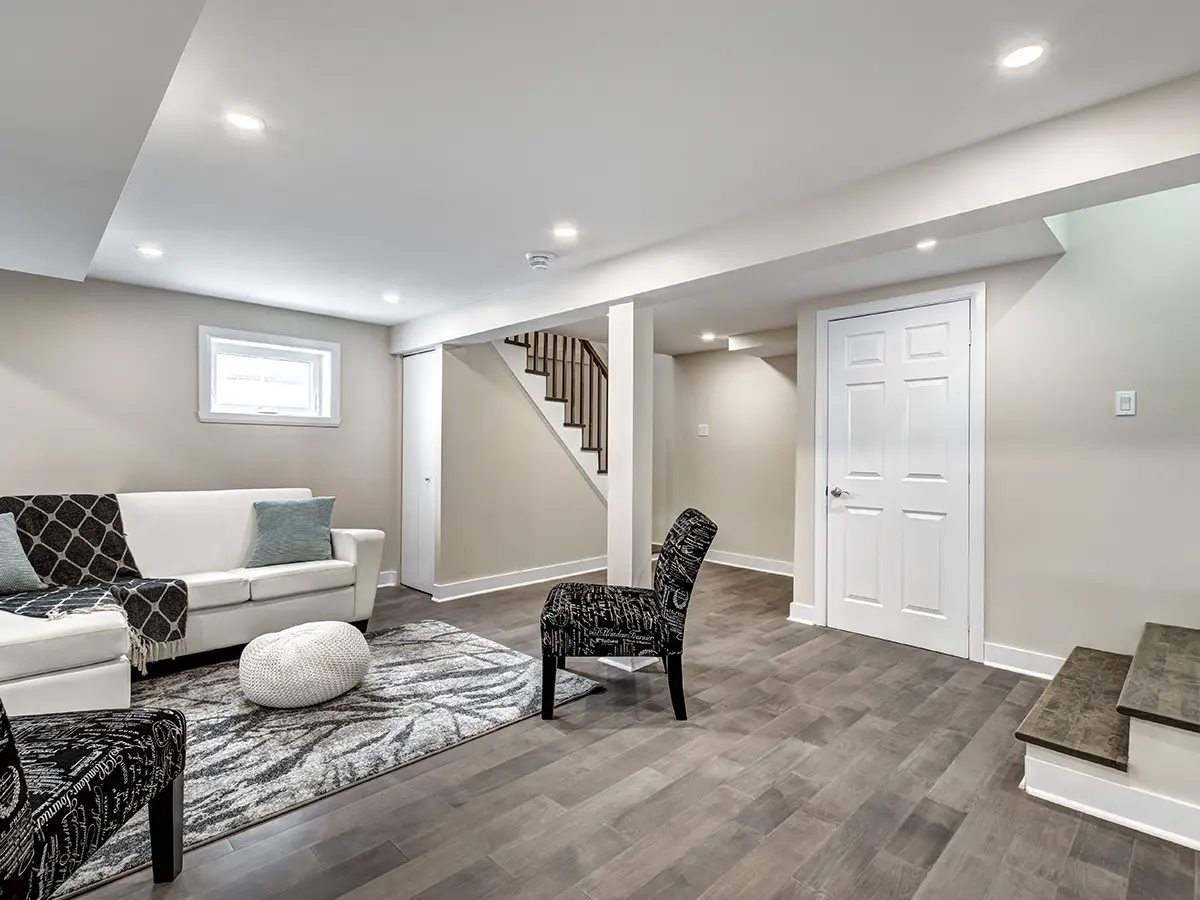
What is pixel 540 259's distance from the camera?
3480 mm

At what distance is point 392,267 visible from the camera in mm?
3703

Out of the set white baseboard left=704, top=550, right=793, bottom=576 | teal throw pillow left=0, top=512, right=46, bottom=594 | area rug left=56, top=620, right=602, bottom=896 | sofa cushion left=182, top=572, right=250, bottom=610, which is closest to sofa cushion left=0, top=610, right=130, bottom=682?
area rug left=56, top=620, right=602, bottom=896

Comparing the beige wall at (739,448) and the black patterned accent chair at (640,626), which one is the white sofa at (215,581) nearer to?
the black patterned accent chair at (640,626)

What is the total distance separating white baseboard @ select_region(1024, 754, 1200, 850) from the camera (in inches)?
74.9

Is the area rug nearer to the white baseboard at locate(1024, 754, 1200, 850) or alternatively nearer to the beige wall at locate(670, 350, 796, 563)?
the white baseboard at locate(1024, 754, 1200, 850)

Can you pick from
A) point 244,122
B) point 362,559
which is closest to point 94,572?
point 362,559

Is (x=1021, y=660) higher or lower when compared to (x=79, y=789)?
lower

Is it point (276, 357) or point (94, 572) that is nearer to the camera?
point (94, 572)

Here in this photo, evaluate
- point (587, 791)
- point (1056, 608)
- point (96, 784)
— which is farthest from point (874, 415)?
point (96, 784)

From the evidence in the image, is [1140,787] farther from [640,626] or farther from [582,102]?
[582,102]

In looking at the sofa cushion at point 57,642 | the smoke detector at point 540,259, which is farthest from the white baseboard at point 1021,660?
the sofa cushion at point 57,642

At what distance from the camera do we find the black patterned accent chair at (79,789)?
46.5 inches

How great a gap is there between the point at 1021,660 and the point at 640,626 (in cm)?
225

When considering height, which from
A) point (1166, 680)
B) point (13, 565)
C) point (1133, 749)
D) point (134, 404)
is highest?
point (134, 404)
